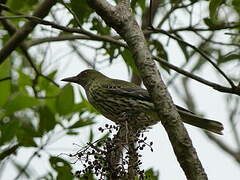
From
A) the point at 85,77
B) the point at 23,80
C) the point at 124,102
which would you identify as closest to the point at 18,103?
the point at 23,80

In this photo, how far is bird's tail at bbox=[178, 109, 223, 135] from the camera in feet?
17.5

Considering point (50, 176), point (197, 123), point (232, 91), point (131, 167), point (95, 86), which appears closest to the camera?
point (131, 167)

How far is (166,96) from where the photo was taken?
9.21 ft

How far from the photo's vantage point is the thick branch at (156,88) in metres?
2.69

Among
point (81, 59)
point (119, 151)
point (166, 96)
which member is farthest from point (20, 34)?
point (81, 59)

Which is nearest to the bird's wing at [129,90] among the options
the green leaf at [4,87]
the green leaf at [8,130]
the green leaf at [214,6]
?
the green leaf at [4,87]

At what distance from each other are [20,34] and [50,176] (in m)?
1.26

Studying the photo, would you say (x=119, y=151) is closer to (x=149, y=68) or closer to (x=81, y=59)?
(x=149, y=68)

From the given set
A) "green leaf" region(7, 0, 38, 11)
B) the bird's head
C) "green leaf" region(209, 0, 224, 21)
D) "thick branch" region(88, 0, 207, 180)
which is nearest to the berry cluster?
"thick branch" region(88, 0, 207, 180)

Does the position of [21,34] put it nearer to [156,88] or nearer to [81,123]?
[81,123]

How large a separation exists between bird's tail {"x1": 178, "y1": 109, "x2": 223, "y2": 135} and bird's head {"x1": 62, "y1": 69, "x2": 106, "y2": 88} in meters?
1.78

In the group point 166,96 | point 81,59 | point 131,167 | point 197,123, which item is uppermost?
Result: point 81,59

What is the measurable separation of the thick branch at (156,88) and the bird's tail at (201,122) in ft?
7.95

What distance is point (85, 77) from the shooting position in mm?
7277
